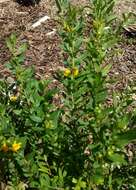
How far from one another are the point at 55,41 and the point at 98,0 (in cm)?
246

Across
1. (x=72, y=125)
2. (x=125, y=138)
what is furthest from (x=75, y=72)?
(x=125, y=138)


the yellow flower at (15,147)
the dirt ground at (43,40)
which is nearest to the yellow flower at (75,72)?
the yellow flower at (15,147)

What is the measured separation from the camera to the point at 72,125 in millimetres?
2771

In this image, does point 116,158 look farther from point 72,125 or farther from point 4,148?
point 72,125

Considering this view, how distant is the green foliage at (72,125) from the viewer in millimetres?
2232

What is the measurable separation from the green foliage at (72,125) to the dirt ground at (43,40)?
4.16ft

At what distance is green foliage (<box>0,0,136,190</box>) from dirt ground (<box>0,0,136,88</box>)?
1269mm

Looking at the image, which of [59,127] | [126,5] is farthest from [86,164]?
[126,5]

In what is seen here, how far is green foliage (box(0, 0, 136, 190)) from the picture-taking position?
7.32 ft

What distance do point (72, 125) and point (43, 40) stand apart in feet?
7.12

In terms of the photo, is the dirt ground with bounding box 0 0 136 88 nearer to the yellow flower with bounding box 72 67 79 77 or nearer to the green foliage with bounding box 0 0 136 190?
the green foliage with bounding box 0 0 136 190

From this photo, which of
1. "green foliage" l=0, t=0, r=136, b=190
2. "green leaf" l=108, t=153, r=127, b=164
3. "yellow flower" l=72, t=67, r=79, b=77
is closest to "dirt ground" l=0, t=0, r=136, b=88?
"green foliage" l=0, t=0, r=136, b=190

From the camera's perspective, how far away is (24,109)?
2643 millimetres

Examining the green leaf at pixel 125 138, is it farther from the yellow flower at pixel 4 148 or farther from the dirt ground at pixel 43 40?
the dirt ground at pixel 43 40
